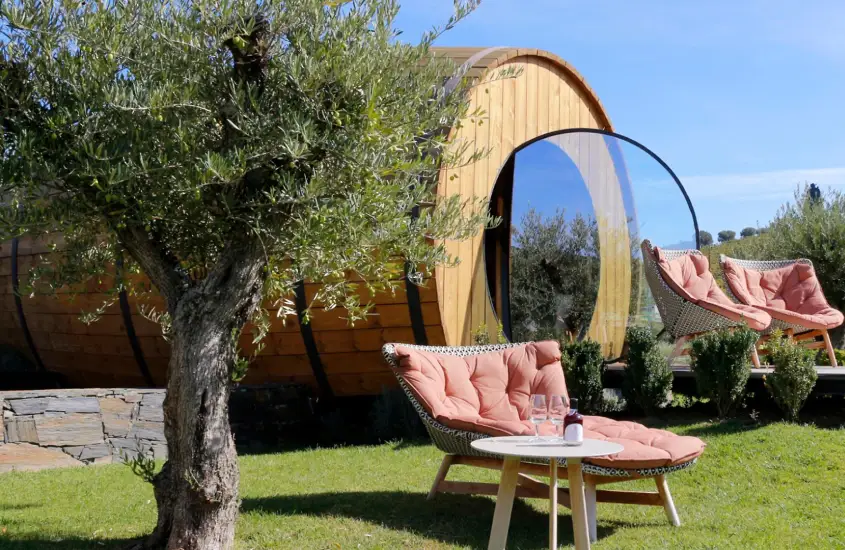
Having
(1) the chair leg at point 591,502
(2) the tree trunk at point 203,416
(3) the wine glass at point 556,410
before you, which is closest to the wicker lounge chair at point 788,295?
(1) the chair leg at point 591,502

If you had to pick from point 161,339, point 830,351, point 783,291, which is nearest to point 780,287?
point 783,291

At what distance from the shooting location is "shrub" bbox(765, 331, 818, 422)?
6.11 metres

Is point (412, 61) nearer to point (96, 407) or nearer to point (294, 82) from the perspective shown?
point (294, 82)

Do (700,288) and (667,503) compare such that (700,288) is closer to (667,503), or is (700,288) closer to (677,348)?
(677,348)

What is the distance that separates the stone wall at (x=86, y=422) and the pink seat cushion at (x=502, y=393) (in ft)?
9.09

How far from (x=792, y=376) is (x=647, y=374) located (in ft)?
3.67

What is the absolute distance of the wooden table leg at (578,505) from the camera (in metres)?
3.71

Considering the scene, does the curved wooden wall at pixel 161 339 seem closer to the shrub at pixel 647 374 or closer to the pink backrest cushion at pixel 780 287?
the shrub at pixel 647 374

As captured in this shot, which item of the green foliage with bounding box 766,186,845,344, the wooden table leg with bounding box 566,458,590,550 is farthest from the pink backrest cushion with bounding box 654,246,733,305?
the green foliage with bounding box 766,186,845,344

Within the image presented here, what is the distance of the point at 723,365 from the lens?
637 cm

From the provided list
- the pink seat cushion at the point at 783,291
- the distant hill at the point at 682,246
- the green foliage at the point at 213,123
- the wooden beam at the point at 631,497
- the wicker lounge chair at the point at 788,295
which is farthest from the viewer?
the distant hill at the point at 682,246

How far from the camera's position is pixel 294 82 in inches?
132

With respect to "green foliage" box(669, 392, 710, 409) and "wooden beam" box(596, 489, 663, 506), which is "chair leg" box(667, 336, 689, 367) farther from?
"wooden beam" box(596, 489, 663, 506)

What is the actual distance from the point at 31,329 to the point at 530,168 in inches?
226
